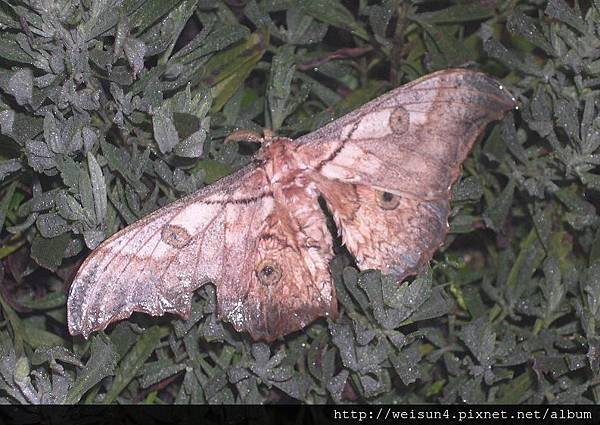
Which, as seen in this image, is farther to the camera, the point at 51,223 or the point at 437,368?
the point at 437,368

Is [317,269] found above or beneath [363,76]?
beneath

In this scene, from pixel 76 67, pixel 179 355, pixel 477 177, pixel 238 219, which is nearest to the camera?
pixel 76 67

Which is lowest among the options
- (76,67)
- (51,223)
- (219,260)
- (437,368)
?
(437,368)

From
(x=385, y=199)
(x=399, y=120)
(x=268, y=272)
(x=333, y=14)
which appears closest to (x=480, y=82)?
(x=399, y=120)

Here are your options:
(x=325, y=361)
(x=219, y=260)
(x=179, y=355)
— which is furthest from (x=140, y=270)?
(x=325, y=361)

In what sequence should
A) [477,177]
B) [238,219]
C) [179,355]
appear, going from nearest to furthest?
[238,219]
[179,355]
[477,177]

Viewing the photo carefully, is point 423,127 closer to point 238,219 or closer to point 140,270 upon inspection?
point 238,219

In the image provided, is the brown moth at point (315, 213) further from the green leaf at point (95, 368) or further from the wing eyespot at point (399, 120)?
the green leaf at point (95, 368)
